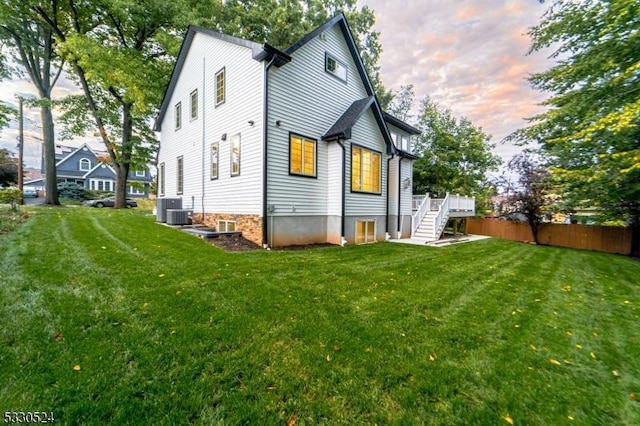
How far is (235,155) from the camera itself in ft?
31.3

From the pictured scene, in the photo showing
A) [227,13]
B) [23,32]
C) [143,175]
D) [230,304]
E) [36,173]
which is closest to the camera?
[230,304]

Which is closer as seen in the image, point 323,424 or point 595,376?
point 323,424

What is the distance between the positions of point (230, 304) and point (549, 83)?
16158 millimetres

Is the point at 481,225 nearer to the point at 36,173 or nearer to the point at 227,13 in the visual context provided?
the point at 227,13

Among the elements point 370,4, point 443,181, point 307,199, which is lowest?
point 307,199

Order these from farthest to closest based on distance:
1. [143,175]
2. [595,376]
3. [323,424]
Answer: [143,175] < [595,376] < [323,424]

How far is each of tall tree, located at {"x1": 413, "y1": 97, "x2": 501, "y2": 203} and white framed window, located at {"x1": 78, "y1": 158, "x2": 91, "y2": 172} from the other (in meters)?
43.8

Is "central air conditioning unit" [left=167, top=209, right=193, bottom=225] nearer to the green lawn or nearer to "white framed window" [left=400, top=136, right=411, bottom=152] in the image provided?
the green lawn

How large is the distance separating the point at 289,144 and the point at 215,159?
363 centimetres

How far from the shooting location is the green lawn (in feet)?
7.00

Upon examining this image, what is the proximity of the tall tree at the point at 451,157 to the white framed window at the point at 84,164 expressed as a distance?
43770 millimetres

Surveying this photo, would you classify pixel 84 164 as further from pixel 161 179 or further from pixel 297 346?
pixel 297 346

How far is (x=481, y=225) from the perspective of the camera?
1998 cm

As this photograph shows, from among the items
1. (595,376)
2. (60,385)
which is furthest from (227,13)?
(595,376)
